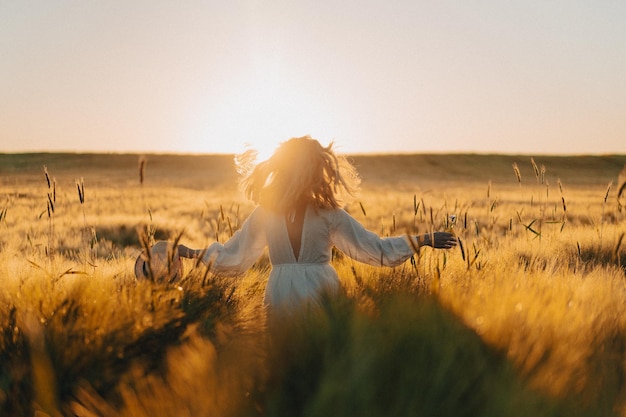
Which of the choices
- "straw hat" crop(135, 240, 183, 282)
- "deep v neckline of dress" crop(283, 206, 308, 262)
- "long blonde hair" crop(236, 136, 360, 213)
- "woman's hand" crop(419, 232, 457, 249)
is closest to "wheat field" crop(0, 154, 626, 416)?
"straw hat" crop(135, 240, 183, 282)

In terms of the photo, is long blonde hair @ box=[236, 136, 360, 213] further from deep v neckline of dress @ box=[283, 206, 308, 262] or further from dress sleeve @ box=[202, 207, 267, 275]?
dress sleeve @ box=[202, 207, 267, 275]

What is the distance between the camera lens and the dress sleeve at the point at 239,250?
3.92m

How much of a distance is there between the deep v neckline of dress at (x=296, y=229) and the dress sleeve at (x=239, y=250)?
0.22 meters

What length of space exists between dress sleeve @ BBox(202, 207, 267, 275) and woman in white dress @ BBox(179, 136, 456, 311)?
3 cm

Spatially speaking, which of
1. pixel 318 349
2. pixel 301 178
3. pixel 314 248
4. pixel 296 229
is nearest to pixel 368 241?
pixel 314 248

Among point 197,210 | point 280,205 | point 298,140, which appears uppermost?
point 298,140

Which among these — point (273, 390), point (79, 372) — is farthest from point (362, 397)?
point (79, 372)

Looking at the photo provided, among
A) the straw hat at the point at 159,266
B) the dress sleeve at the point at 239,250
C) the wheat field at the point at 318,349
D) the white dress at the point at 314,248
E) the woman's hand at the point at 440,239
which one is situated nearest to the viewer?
the wheat field at the point at 318,349

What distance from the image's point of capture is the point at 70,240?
903cm

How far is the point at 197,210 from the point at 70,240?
27.8ft

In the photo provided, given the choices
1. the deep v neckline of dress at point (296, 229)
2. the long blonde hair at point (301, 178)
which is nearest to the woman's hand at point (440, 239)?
the long blonde hair at point (301, 178)

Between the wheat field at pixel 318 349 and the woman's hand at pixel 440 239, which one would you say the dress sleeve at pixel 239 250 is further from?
the woman's hand at pixel 440 239

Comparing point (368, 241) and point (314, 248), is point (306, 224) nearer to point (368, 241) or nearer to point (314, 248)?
point (314, 248)

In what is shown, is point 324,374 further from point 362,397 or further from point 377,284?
point 377,284
